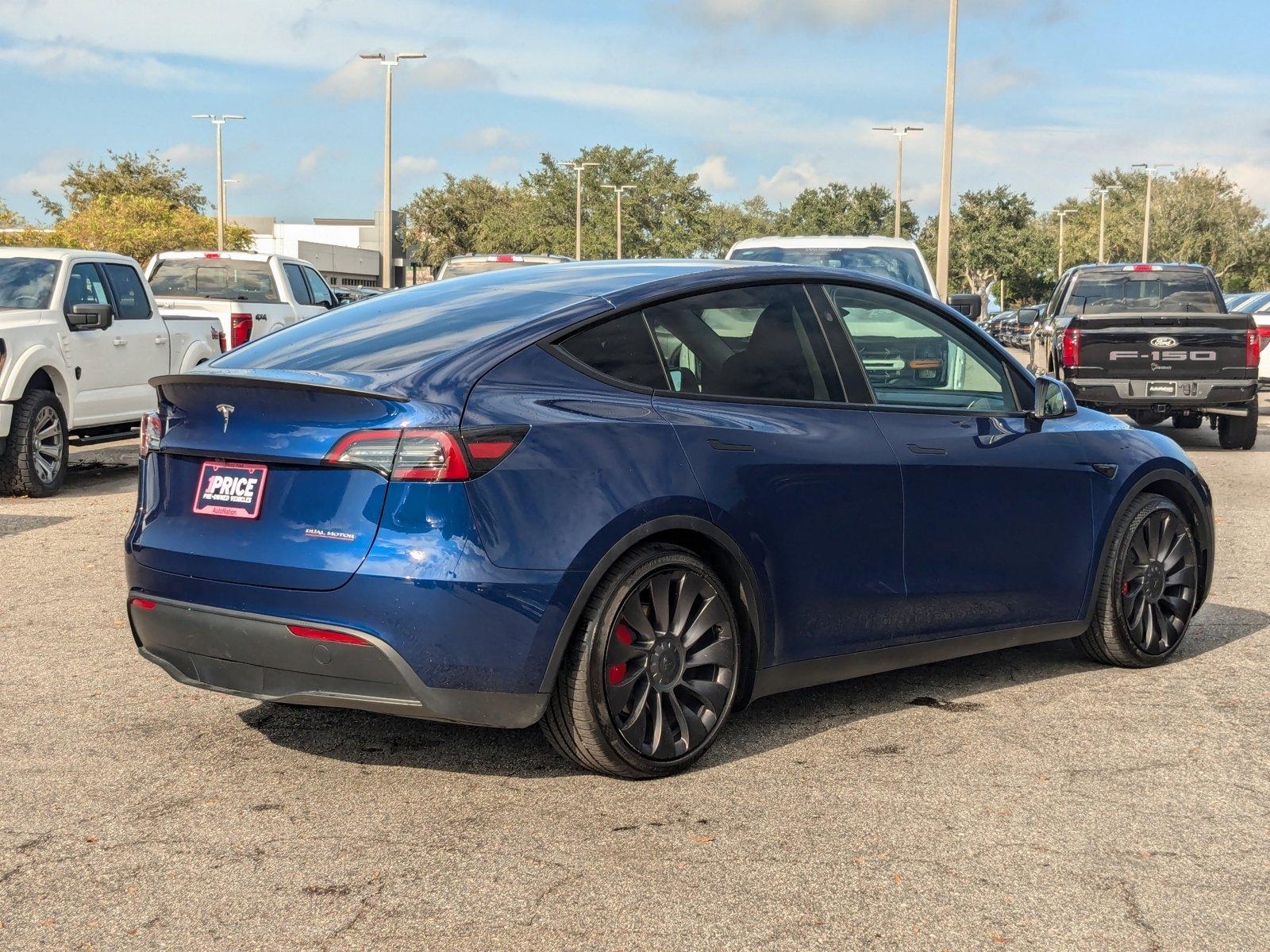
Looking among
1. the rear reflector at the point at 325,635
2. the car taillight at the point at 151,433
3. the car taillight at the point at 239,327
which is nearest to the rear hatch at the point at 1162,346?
the car taillight at the point at 239,327

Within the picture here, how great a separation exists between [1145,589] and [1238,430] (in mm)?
11830

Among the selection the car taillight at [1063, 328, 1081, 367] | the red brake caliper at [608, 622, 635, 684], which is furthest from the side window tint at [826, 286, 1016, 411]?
the car taillight at [1063, 328, 1081, 367]

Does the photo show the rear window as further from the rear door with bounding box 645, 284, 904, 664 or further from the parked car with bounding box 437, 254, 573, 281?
the rear door with bounding box 645, 284, 904, 664

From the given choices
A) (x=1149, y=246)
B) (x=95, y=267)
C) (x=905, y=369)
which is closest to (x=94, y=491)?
(x=95, y=267)

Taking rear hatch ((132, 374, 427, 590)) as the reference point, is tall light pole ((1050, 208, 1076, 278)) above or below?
above

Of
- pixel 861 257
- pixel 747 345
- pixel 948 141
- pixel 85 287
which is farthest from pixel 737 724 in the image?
pixel 948 141

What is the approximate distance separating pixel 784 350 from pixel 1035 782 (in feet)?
5.36

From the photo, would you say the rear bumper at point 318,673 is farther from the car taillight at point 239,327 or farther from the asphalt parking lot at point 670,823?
the car taillight at point 239,327

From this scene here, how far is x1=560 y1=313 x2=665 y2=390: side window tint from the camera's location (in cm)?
486

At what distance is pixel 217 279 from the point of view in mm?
18766

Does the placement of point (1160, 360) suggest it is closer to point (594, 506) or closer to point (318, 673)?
point (594, 506)

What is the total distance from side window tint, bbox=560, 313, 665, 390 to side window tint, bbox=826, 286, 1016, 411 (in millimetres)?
929

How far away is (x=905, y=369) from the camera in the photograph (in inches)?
235

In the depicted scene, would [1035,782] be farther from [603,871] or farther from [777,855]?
[603,871]
